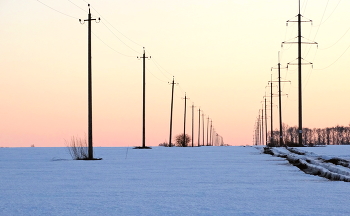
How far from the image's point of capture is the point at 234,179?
14398mm

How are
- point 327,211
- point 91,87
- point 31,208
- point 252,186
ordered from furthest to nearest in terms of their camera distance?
point 91,87 < point 252,186 < point 31,208 < point 327,211

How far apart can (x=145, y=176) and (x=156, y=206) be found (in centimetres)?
642

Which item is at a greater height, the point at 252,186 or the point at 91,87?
the point at 91,87

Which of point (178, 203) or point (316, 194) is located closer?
point (178, 203)

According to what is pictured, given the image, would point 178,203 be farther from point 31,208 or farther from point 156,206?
point 31,208

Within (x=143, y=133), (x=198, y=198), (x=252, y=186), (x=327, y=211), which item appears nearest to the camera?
(x=327, y=211)

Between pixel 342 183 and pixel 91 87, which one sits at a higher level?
pixel 91 87

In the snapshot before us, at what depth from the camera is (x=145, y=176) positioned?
51.0 feet

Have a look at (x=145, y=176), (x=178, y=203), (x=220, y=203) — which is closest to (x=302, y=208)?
(x=220, y=203)

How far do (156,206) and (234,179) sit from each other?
5.52 m

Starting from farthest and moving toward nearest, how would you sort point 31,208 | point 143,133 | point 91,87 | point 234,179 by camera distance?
point 143,133
point 91,87
point 234,179
point 31,208

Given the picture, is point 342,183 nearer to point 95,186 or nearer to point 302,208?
point 302,208

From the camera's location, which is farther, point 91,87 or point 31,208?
point 91,87

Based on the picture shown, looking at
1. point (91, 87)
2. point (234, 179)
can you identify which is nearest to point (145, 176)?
point (234, 179)
